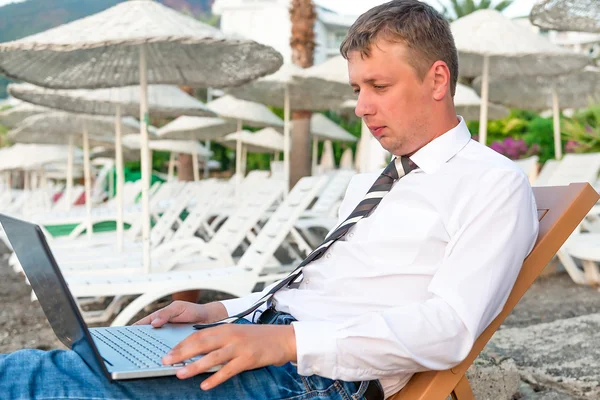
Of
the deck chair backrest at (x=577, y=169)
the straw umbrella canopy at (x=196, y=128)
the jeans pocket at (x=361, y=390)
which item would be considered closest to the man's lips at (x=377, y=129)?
the jeans pocket at (x=361, y=390)

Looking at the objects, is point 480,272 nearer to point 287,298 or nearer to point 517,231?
point 517,231

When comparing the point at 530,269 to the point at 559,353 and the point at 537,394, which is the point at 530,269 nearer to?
the point at 537,394

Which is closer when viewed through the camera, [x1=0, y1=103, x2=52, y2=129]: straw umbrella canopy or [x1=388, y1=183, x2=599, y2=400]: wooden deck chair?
[x1=388, y1=183, x2=599, y2=400]: wooden deck chair

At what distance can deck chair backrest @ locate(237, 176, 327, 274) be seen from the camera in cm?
484

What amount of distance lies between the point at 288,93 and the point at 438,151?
10.8m

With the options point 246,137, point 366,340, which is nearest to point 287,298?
point 366,340

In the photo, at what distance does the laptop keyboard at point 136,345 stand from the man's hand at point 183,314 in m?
0.07

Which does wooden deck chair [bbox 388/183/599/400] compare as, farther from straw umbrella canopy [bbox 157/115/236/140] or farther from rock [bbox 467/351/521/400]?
straw umbrella canopy [bbox 157/115/236/140]

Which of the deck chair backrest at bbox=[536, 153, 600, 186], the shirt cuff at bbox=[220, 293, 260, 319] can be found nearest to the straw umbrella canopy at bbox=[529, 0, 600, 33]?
the deck chair backrest at bbox=[536, 153, 600, 186]

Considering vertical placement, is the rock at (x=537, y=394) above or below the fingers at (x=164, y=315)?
below

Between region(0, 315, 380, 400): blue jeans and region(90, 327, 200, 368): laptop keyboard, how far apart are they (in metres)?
0.05

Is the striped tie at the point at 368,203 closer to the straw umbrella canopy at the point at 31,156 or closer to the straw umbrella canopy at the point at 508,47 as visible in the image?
the straw umbrella canopy at the point at 508,47

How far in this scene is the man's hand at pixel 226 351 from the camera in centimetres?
140

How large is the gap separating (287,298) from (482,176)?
66 centimetres
